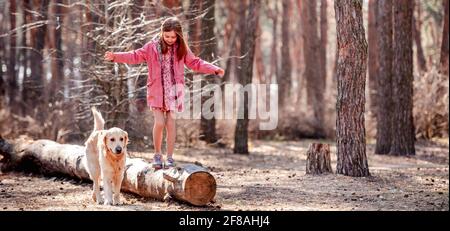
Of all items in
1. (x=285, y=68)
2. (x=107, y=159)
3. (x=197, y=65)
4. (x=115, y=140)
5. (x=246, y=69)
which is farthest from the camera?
(x=285, y=68)

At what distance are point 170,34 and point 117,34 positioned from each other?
150 inches

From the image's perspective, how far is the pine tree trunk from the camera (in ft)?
53.3

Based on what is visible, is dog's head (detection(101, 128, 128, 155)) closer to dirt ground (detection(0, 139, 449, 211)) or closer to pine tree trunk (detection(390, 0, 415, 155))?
dirt ground (detection(0, 139, 449, 211))

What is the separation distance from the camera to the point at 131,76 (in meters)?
12.8

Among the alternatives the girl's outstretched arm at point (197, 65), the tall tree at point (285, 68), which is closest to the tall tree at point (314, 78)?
the tall tree at point (285, 68)

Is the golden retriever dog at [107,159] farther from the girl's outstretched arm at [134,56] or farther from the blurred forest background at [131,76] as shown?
the blurred forest background at [131,76]

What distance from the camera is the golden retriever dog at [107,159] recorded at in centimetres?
838

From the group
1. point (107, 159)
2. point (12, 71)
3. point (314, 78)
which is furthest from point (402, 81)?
point (12, 71)

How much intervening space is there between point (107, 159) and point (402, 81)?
9858 millimetres

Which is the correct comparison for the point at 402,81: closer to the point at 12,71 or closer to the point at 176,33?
the point at 176,33

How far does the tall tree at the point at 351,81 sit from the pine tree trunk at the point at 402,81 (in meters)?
5.15
